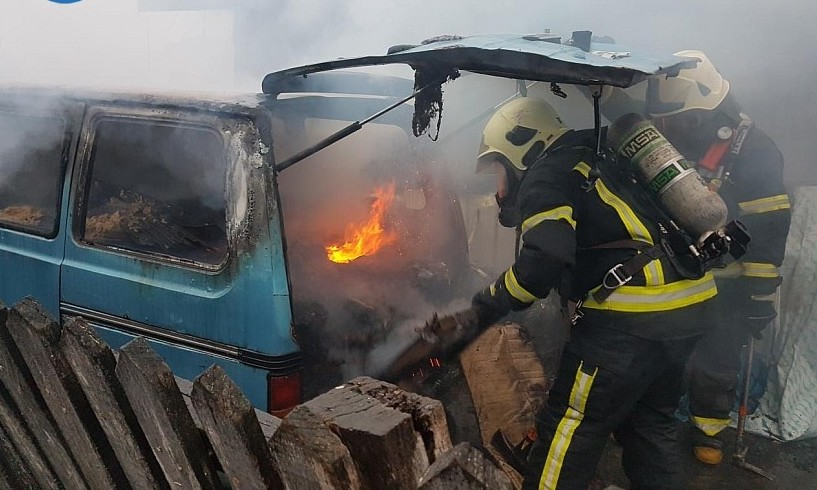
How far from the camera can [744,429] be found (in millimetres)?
4195

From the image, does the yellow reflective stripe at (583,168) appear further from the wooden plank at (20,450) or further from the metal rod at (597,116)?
the wooden plank at (20,450)

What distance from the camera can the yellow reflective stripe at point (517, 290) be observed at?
9.25 ft

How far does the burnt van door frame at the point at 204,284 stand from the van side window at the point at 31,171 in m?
0.33

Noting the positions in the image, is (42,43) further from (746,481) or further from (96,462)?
(746,481)

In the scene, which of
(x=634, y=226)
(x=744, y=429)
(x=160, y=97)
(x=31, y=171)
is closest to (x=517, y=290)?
(x=634, y=226)

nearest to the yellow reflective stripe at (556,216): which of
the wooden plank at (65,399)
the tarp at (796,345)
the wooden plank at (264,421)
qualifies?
the wooden plank at (264,421)

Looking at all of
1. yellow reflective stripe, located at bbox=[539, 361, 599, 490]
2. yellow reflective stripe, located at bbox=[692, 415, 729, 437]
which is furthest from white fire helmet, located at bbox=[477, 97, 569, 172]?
yellow reflective stripe, located at bbox=[692, 415, 729, 437]

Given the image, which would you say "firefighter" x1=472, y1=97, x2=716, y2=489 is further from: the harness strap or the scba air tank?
the scba air tank

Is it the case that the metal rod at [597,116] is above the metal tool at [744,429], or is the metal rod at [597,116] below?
above

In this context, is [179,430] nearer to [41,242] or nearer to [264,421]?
[264,421]

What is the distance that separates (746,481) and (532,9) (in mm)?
4245

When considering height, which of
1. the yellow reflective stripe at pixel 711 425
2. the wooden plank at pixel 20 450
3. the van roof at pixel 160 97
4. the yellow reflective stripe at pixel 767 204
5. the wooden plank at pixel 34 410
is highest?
the van roof at pixel 160 97

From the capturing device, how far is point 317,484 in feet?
4.11

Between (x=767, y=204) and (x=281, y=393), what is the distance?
3190 millimetres
